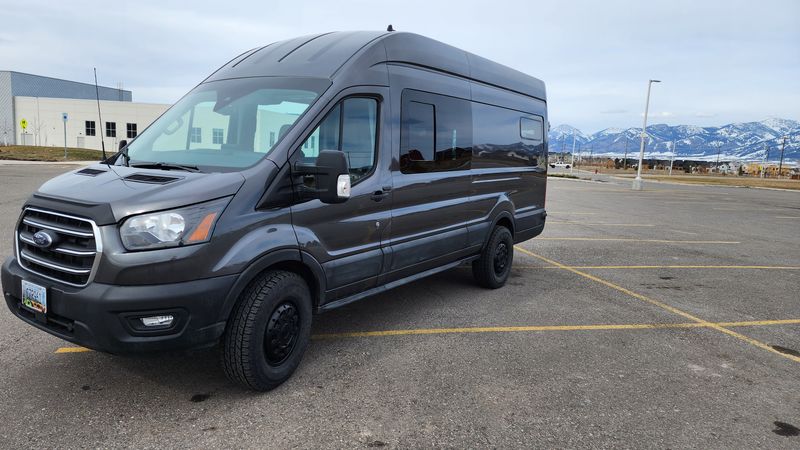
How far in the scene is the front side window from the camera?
12.2 ft

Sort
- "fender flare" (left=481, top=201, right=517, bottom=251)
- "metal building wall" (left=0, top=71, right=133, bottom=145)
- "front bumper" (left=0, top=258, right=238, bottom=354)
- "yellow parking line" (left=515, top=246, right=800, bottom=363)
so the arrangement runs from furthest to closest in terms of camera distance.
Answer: "metal building wall" (left=0, top=71, right=133, bottom=145)
"fender flare" (left=481, top=201, right=517, bottom=251)
"yellow parking line" (left=515, top=246, right=800, bottom=363)
"front bumper" (left=0, top=258, right=238, bottom=354)

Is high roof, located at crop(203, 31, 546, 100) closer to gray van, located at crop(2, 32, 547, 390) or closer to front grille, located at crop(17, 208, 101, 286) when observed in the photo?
gray van, located at crop(2, 32, 547, 390)

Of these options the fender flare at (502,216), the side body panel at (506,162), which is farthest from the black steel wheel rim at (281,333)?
the fender flare at (502,216)

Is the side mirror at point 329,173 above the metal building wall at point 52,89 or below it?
below

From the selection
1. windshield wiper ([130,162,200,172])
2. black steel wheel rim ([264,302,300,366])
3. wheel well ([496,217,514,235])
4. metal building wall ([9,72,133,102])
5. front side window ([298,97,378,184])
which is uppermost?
metal building wall ([9,72,133,102])

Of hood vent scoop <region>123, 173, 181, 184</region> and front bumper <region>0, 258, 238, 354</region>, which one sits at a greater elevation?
hood vent scoop <region>123, 173, 181, 184</region>

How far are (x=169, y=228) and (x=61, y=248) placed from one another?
70 centimetres

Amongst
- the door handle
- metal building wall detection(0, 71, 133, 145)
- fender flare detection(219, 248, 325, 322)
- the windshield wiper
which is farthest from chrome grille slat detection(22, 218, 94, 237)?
metal building wall detection(0, 71, 133, 145)

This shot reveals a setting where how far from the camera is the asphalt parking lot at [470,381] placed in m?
3.10

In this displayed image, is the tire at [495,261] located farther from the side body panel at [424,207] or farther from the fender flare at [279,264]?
the fender flare at [279,264]

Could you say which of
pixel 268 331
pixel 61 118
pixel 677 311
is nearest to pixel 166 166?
pixel 268 331

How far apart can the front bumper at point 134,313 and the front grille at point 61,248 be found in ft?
0.25

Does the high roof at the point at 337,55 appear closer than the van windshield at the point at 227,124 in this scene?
No

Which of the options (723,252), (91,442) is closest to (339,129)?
(91,442)
